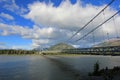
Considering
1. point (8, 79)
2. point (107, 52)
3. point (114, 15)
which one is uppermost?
point (114, 15)

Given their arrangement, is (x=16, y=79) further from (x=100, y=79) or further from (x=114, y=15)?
(x=114, y=15)

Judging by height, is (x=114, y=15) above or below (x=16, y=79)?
above

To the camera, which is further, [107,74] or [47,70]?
[47,70]

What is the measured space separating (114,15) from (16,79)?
19.1 m

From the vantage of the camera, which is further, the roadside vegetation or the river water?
the river water

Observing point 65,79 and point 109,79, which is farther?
point 65,79

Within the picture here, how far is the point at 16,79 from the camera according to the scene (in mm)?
36062

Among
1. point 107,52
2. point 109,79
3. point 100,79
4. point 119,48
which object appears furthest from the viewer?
point 107,52

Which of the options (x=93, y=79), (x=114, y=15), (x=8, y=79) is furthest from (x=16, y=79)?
(x=114, y=15)

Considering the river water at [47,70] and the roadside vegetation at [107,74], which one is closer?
the roadside vegetation at [107,74]

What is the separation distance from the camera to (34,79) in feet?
117

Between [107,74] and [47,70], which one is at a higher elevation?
[47,70]

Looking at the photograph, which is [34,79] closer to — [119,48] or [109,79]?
[109,79]

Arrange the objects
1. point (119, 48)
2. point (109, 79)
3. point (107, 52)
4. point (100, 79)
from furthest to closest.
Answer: point (107, 52) → point (119, 48) → point (100, 79) → point (109, 79)
